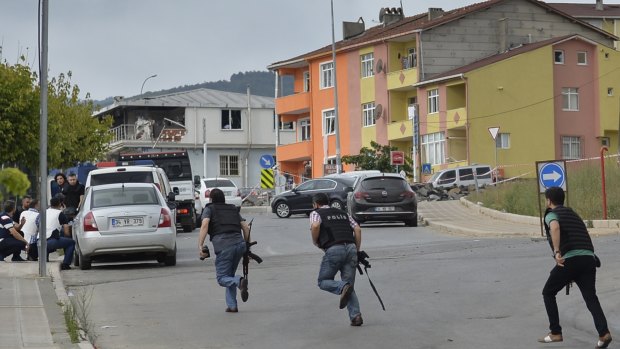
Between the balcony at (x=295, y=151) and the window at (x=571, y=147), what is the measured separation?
1760 cm

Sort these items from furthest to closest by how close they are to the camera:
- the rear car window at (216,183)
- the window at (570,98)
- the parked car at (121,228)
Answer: the window at (570,98), the rear car window at (216,183), the parked car at (121,228)

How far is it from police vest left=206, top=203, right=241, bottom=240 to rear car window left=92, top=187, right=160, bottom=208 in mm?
7159

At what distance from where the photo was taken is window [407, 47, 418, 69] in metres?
68.9

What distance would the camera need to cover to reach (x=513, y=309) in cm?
1546

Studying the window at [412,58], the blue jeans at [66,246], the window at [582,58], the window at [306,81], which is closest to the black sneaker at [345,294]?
the blue jeans at [66,246]

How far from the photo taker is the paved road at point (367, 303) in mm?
13094

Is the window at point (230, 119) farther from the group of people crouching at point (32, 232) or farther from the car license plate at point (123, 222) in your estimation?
the car license plate at point (123, 222)

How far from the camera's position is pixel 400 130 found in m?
68.8

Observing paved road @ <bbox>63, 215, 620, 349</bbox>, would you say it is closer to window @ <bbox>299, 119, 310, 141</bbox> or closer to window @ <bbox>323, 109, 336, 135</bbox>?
window @ <bbox>323, 109, 336, 135</bbox>

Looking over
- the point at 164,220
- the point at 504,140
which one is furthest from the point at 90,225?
the point at 504,140

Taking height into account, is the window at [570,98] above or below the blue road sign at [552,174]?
above

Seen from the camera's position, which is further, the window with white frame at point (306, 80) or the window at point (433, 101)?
the window with white frame at point (306, 80)

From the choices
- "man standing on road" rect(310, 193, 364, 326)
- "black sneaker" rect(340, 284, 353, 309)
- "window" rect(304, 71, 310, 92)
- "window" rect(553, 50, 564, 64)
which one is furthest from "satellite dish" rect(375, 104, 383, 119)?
"black sneaker" rect(340, 284, 353, 309)

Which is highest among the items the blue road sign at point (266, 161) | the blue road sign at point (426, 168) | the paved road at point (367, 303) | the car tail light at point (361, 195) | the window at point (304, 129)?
the window at point (304, 129)
